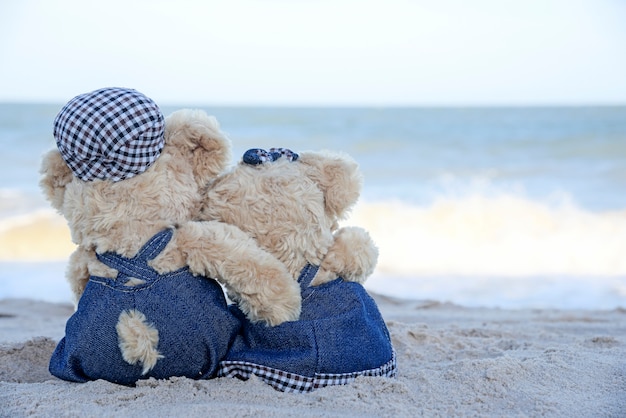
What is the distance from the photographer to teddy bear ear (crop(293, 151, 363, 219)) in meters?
2.16

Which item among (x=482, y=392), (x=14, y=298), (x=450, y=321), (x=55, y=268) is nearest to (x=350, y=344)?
(x=482, y=392)

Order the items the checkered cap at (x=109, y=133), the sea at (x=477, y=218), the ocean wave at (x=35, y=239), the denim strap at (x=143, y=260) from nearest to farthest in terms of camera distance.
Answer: the checkered cap at (x=109, y=133)
the denim strap at (x=143, y=260)
the sea at (x=477, y=218)
the ocean wave at (x=35, y=239)

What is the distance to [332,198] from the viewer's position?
2154mm

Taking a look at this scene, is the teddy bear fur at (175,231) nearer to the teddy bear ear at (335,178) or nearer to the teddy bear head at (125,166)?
the teddy bear head at (125,166)

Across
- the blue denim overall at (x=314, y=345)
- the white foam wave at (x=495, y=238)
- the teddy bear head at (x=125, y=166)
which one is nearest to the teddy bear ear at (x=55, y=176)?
the teddy bear head at (x=125, y=166)

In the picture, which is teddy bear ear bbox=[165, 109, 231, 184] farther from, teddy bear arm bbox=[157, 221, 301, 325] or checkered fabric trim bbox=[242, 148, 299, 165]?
teddy bear arm bbox=[157, 221, 301, 325]

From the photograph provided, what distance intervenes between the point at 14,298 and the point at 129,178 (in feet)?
9.96

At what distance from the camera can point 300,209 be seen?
206cm

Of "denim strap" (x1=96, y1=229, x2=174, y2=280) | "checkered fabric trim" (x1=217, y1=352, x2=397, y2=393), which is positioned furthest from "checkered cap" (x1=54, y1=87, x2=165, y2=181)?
"checkered fabric trim" (x1=217, y1=352, x2=397, y2=393)

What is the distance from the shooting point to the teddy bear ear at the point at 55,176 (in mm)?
2086

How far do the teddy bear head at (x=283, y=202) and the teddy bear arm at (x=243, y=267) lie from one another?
7 cm

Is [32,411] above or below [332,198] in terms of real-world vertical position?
below

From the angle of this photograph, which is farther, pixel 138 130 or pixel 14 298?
pixel 14 298

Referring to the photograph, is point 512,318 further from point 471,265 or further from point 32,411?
point 32,411
